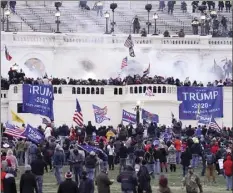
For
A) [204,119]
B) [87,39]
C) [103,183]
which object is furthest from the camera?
[87,39]

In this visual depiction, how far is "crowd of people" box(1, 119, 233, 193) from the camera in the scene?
1510 inches

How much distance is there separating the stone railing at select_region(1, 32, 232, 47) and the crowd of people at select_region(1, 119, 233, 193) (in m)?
19.3

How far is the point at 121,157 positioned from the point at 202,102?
43.9ft

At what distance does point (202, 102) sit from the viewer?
62812 mm

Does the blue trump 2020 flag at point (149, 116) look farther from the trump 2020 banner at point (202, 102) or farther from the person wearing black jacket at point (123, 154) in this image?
the person wearing black jacket at point (123, 154)

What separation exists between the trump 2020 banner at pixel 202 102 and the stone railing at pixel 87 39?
1502 cm

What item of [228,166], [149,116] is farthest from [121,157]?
[149,116]

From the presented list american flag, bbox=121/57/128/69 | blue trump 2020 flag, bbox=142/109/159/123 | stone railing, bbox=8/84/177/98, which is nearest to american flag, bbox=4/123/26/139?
blue trump 2020 flag, bbox=142/109/159/123

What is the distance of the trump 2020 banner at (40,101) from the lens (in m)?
58.1

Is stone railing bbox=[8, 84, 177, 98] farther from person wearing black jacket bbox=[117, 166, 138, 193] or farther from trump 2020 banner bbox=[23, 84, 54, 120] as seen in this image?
person wearing black jacket bbox=[117, 166, 138, 193]

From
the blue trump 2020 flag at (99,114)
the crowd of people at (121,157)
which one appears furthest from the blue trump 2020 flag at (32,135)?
the blue trump 2020 flag at (99,114)

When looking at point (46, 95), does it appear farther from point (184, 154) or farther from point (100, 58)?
point (100, 58)

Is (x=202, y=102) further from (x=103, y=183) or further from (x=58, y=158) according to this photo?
(x=103, y=183)

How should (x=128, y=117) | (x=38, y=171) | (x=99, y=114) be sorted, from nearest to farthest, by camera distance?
(x=38, y=171) → (x=128, y=117) → (x=99, y=114)
